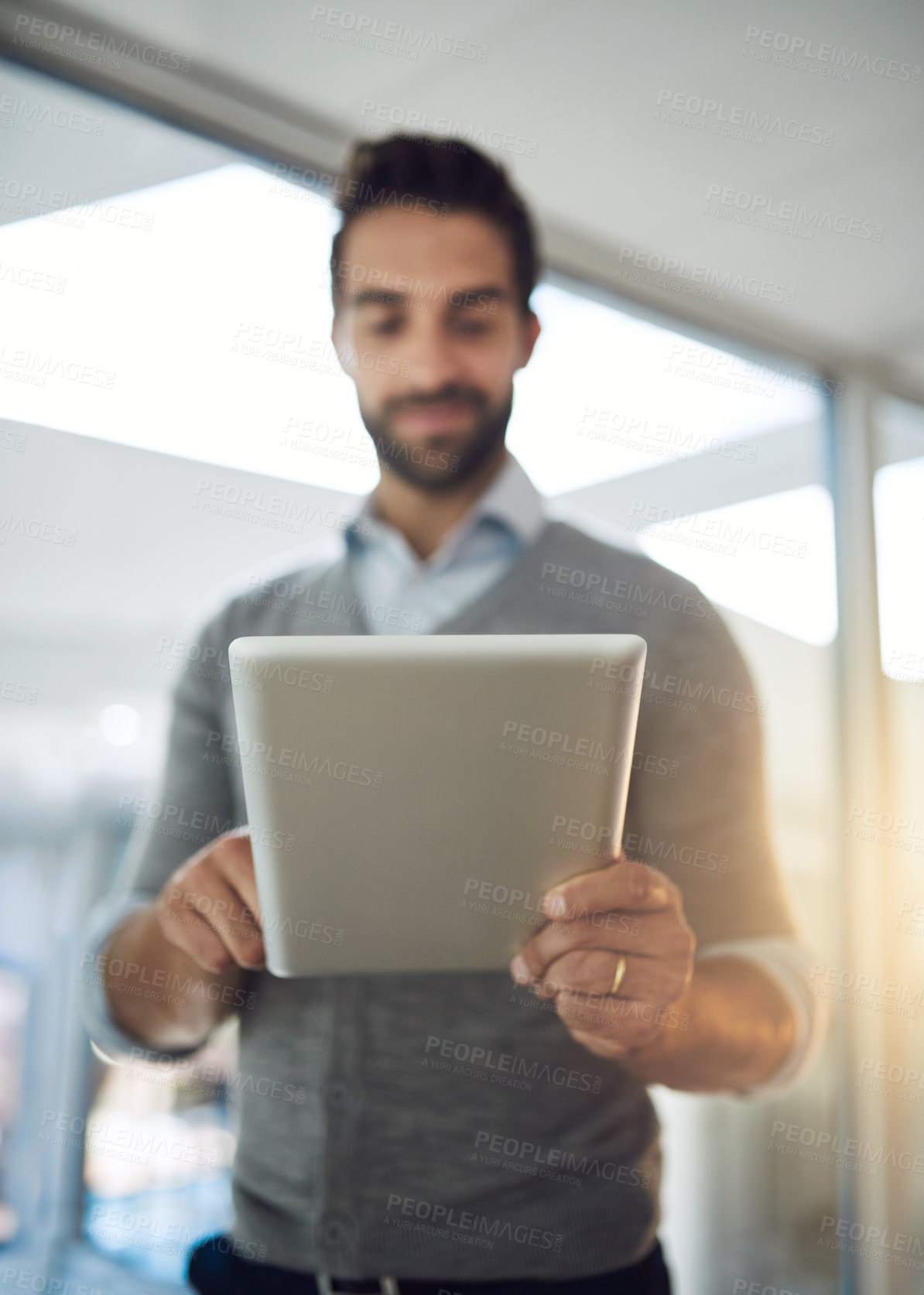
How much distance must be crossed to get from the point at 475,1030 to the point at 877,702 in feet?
7.63

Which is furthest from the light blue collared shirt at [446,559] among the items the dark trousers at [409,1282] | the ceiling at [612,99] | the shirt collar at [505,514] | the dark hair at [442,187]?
the ceiling at [612,99]

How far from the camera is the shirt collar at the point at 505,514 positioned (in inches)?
53.1

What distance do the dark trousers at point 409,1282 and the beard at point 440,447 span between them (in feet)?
3.47

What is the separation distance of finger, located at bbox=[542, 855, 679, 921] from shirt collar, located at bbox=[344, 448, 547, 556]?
0.63 metres

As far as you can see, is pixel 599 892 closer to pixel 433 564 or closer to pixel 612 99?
pixel 433 564

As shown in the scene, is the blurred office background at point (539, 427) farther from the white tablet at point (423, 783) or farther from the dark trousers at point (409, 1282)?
the white tablet at point (423, 783)

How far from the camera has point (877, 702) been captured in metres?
3.01

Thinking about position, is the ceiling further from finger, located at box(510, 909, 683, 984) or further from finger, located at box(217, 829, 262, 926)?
finger, located at box(510, 909, 683, 984)

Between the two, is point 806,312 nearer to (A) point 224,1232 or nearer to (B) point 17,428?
(B) point 17,428

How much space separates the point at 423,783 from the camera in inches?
29.1

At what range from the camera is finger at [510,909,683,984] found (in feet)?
2.65

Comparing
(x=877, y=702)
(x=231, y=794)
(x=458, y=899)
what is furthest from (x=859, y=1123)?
(x=458, y=899)

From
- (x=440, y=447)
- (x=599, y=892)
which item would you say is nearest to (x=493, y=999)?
(x=599, y=892)

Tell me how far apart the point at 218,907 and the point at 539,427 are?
1960 millimetres
